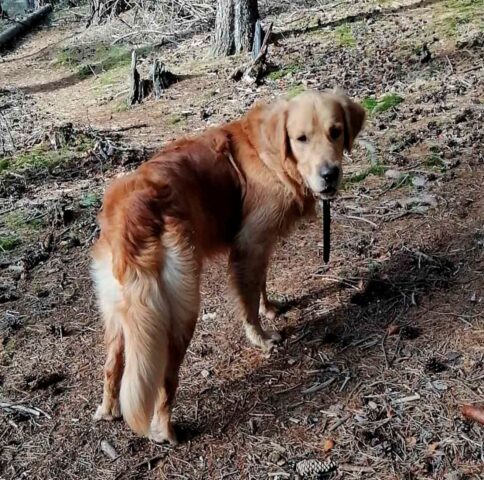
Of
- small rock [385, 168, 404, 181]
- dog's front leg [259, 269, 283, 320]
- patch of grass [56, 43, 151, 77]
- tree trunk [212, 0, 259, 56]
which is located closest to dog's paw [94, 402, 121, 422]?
dog's front leg [259, 269, 283, 320]

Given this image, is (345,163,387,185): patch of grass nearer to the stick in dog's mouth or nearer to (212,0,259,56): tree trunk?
the stick in dog's mouth

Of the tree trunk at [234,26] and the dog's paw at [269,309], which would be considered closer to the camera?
the dog's paw at [269,309]

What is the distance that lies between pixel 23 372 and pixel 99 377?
0.48m

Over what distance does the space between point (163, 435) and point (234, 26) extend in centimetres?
748

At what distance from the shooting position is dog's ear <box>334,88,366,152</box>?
3738 millimetres

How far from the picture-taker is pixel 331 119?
11.7ft

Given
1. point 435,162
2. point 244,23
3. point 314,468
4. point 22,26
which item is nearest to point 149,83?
point 244,23

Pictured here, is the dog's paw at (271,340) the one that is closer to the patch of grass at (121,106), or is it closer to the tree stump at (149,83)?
the patch of grass at (121,106)

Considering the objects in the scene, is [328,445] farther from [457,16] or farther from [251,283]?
[457,16]

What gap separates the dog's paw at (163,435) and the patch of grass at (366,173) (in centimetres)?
302

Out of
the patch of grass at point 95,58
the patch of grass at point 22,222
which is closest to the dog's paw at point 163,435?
the patch of grass at point 22,222

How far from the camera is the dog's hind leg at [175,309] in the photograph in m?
3.01

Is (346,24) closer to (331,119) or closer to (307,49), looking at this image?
(307,49)

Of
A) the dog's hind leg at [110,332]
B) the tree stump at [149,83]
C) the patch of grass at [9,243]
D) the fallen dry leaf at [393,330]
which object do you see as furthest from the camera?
the tree stump at [149,83]
